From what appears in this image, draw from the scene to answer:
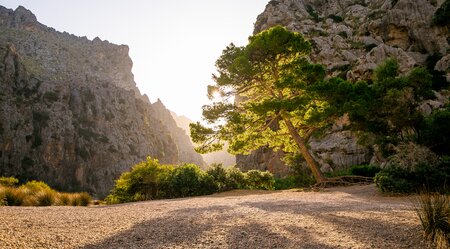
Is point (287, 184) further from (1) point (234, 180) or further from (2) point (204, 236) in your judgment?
(2) point (204, 236)

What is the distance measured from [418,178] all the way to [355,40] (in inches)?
1686

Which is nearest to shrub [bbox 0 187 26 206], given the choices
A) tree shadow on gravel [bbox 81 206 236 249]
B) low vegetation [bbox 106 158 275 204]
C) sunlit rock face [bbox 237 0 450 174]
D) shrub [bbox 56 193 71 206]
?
shrub [bbox 56 193 71 206]

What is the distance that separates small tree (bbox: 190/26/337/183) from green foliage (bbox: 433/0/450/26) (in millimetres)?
32942

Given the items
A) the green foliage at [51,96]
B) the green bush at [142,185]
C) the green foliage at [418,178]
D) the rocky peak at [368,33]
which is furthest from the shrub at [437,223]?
the green foliage at [51,96]

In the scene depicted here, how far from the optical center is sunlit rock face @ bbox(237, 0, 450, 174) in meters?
31.4

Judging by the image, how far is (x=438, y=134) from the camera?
47.3 ft

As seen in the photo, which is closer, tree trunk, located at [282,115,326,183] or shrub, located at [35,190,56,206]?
shrub, located at [35,190,56,206]

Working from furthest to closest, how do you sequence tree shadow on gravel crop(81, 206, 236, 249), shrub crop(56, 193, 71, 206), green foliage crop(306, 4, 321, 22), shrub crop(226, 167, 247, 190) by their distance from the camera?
1. green foliage crop(306, 4, 321, 22)
2. shrub crop(226, 167, 247, 190)
3. shrub crop(56, 193, 71, 206)
4. tree shadow on gravel crop(81, 206, 236, 249)

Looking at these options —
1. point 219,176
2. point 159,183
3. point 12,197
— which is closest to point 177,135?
point 219,176

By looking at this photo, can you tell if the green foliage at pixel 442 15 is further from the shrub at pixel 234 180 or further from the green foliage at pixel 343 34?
the shrub at pixel 234 180

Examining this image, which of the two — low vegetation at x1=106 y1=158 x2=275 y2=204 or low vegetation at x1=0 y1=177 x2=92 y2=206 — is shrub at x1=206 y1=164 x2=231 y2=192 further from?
low vegetation at x1=0 y1=177 x2=92 y2=206

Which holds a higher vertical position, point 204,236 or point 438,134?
point 438,134

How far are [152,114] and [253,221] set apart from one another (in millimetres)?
103066

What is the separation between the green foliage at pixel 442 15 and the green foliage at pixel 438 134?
32447mm
